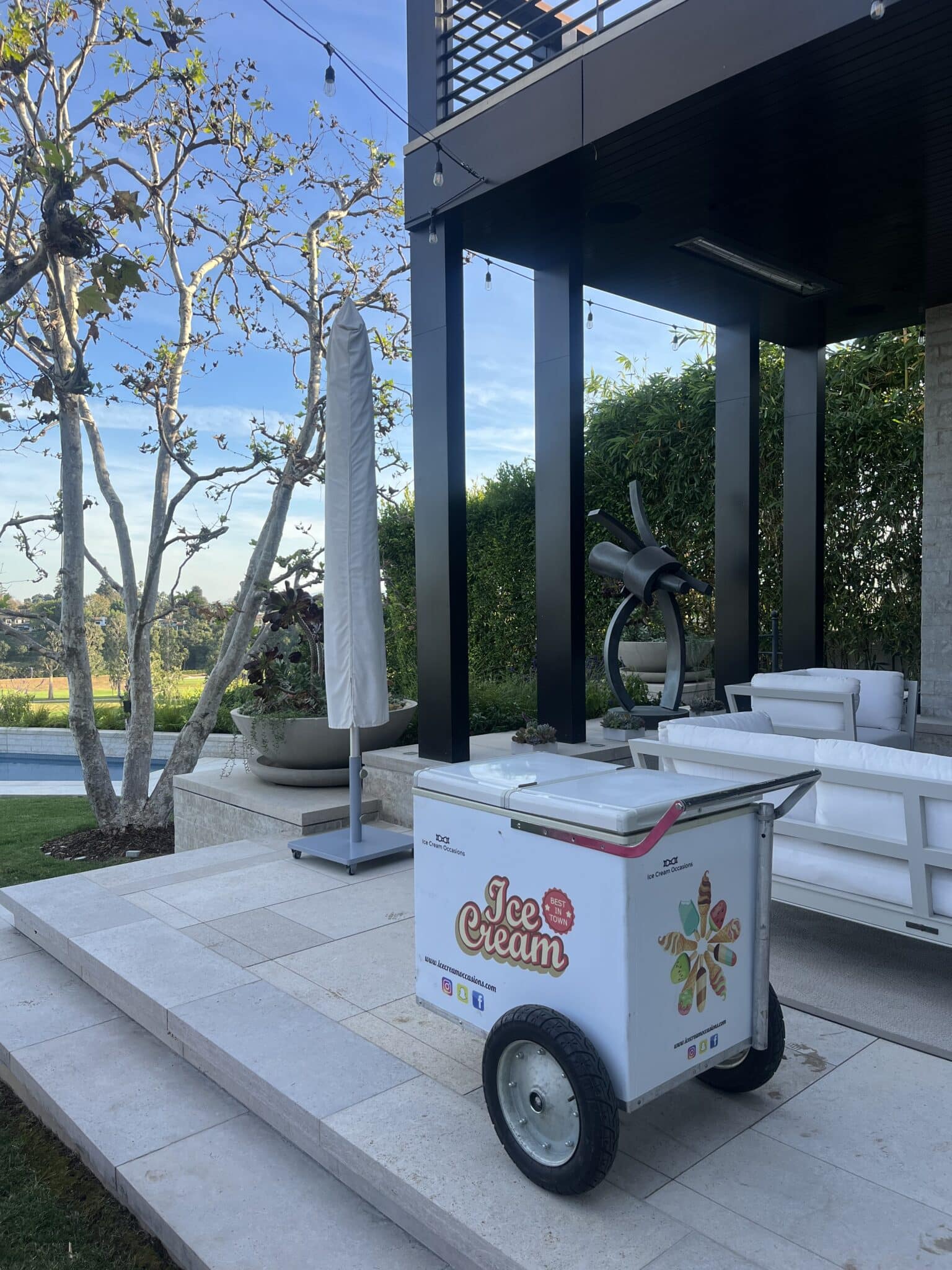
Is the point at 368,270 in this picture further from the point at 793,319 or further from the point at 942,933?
the point at 942,933

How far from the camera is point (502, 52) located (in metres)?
5.38

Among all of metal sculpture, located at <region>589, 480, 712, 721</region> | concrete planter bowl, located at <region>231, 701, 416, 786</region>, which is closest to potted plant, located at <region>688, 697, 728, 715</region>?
metal sculpture, located at <region>589, 480, 712, 721</region>

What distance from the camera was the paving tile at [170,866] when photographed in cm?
421

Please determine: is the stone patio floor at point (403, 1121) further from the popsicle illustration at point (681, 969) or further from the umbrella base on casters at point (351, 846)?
the umbrella base on casters at point (351, 846)

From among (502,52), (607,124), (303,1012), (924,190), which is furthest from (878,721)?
(502,52)

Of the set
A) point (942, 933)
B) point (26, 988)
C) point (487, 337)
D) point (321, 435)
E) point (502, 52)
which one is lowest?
point (26, 988)

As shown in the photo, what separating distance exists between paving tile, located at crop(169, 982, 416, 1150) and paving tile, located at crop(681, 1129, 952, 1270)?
0.88m

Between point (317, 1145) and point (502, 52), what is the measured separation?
5762mm

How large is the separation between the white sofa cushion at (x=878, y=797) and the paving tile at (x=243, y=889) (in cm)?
226

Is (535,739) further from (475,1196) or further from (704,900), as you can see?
(475,1196)

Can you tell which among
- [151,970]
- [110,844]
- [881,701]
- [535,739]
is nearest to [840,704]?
[881,701]

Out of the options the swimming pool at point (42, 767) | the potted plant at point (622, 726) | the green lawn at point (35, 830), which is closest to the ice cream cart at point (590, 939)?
the potted plant at point (622, 726)

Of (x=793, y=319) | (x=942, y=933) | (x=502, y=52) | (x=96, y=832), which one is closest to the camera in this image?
(x=942, y=933)

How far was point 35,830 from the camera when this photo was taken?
29.6 feet
